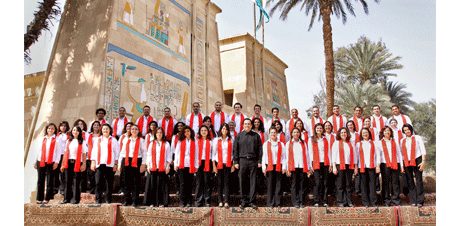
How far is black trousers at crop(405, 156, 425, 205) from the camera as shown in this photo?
6473 mm

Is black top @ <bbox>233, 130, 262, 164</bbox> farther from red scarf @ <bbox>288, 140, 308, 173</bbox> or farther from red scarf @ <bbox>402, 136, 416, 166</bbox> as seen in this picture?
red scarf @ <bbox>402, 136, 416, 166</bbox>

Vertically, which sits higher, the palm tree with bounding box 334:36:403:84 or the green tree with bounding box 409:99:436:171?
the palm tree with bounding box 334:36:403:84

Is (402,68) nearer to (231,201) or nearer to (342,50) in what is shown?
(342,50)

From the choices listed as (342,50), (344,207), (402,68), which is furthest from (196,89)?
(342,50)

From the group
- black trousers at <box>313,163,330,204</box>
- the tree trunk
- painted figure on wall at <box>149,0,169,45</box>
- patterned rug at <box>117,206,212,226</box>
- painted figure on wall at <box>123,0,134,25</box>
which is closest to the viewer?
patterned rug at <box>117,206,212,226</box>

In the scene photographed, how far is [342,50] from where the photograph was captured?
91.8 feet

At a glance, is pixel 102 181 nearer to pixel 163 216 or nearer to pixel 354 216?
pixel 163 216

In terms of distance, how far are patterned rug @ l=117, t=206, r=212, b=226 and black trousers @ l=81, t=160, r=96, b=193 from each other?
1356 mm

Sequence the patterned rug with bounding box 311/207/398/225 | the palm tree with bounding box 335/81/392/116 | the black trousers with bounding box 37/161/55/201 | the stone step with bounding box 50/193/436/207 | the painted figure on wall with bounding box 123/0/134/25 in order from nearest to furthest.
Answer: the patterned rug with bounding box 311/207/398/225 → the black trousers with bounding box 37/161/55/201 → the stone step with bounding box 50/193/436/207 → the painted figure on wall with bounding box 123/0/134/25 → the palm tree with bounding box 335/81/392/116

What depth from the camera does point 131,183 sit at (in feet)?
22.5

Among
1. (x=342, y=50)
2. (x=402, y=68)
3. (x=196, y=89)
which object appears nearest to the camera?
(x=196, y=89)

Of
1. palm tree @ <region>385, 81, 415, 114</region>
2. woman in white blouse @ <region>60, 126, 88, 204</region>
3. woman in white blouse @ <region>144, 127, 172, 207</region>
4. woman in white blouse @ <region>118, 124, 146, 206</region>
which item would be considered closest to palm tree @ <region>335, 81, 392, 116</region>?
palm tree @ <region>385, 81, 415, 114</region>

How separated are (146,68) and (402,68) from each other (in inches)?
627

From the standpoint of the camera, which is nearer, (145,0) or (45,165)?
(45,165)
